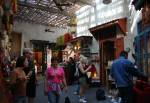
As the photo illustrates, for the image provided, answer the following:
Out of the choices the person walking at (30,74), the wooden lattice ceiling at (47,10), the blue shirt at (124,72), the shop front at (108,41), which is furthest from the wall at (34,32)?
the blue shirt at (124,72)

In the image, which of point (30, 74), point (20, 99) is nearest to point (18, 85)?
A: point (20, 99)

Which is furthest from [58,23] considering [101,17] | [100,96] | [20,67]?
[20,67]

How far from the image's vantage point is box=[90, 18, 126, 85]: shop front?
14.1 meters

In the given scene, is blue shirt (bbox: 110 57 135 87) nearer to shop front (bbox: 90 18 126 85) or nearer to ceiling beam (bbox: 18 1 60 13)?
shop front (bbox: 90 18 126 85)

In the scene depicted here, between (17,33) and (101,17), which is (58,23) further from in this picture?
(101,17)

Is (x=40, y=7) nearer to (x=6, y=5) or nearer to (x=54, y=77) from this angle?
(x=6, y=5)

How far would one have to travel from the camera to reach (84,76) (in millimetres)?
10742

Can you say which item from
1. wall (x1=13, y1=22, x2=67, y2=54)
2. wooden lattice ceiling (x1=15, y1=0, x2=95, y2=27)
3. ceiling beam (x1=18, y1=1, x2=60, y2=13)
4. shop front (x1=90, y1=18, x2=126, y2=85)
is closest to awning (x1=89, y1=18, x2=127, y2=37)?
shop front (x1=90, y1=18, x2=126, y2=85)

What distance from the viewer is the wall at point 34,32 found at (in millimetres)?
30638

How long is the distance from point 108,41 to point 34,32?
1685cm

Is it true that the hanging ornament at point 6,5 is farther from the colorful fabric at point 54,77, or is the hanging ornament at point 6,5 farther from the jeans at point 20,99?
the jeans at point 20,99

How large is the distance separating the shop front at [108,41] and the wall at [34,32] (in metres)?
14.5

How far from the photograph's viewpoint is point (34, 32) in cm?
3177

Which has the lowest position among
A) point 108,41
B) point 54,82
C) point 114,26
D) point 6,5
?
point 54,82
